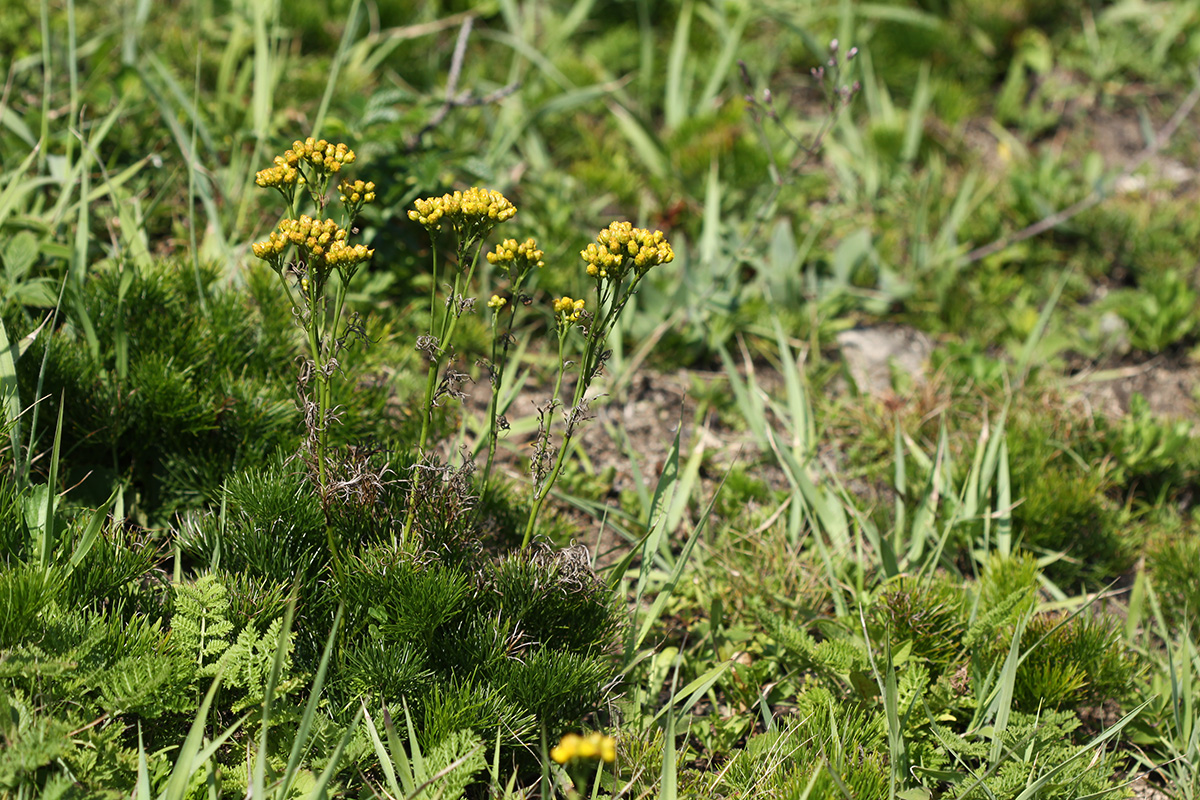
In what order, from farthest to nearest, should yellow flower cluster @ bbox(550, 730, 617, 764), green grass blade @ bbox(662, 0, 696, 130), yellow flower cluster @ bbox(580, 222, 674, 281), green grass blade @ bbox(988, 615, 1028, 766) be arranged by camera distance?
green grass blade @ bbox(662, 0, 696, 130), green grass blade @ bbox(988, 615, 1028, 766), yellow flower cluster @ bbox(580, 222, 674, 281), yellow flower cluster @ bbox(550, 730, 617, 764)

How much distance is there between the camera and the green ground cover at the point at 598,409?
1921 mm

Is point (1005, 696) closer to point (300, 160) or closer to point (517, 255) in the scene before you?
point (517, 255)

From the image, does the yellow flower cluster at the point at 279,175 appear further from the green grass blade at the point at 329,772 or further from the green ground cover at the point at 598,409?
the green grass blade at the point at 329,772

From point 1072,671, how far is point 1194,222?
2634 millimetres

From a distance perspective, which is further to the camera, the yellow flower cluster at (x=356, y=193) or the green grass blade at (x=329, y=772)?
the yellow flower cluster at (x=356, y=193)

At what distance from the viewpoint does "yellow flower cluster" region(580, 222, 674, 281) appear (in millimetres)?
1780

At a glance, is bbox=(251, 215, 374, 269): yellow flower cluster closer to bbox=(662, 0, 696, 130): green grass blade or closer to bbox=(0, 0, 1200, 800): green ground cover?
bbox=(0, 0, 1200, 800): green ground cover

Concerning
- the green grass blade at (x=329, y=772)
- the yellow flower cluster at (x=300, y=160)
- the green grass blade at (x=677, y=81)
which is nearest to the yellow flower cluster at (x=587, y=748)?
the green grass blade at (x=329, y=772)

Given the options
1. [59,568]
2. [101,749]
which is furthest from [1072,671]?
[59,568]

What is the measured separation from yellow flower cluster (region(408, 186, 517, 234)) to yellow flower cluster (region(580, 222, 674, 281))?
19cm

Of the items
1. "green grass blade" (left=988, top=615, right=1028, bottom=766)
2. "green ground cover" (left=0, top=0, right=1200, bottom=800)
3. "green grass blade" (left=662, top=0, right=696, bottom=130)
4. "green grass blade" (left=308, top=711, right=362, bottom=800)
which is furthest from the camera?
"green grass blade" (left=662, top=0, right=696, bottom=130)


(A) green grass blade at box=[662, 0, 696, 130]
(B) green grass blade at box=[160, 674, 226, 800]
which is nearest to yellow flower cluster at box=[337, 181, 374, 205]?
(B) green grass blade at box=[160, 674, 226, 800]

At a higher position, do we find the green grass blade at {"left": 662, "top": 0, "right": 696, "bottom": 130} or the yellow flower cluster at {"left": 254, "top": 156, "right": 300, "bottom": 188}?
the yellow flower cluster at {"left": 254, "top": 156, "right": 300, "bottom": 188}

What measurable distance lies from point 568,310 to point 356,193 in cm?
51
